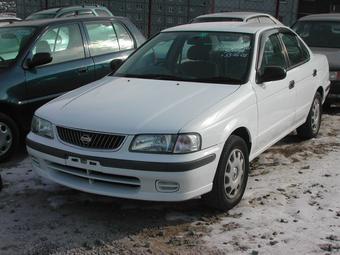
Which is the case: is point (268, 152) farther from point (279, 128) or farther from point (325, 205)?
point (325, 205)

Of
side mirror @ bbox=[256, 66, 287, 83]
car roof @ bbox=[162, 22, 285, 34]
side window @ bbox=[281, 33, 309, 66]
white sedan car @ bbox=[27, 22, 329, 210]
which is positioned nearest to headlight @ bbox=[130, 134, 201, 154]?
white sedan car @ bbox=[27, 22, 329, 210]

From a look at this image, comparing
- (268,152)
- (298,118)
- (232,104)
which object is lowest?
(268,152)

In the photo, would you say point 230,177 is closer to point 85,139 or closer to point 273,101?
point 273,101

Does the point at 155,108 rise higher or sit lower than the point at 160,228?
higher

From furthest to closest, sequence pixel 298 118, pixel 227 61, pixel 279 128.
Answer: pixel 298 118 → pixel 279 128 → pixel 227 61

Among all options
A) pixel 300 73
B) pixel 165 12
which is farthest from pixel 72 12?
pixel 300 73

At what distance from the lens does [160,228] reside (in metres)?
4.19

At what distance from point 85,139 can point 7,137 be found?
2.16 metres

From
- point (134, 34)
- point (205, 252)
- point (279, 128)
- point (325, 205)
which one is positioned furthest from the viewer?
point (134, 34)

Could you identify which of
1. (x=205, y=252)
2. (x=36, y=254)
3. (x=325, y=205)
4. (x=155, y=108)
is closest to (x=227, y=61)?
(x=155, y=108)

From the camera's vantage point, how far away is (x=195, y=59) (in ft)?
17.0

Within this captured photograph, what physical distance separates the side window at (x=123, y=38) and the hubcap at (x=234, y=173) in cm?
346

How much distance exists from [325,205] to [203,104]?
56.6 inches

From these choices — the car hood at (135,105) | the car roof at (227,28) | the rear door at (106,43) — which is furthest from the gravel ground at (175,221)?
the rear door at (106,43)
